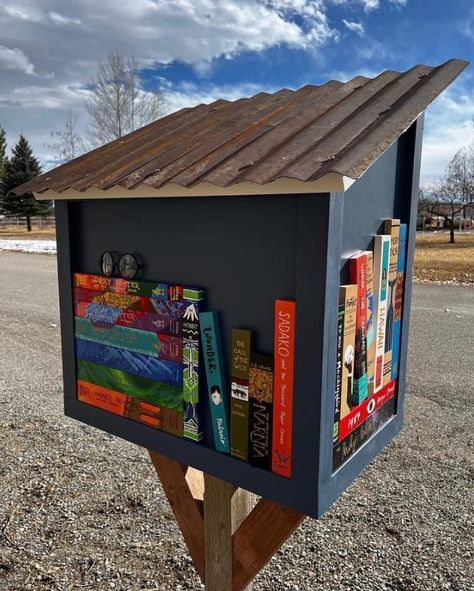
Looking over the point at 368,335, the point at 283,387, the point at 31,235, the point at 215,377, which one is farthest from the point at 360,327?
the point at 31,235

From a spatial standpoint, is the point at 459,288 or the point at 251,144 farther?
the point at 459,288

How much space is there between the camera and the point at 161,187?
43.4 inches

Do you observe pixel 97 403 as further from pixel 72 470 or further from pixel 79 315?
pixel 72 470

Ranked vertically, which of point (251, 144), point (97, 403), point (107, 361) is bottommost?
point (97, 403)

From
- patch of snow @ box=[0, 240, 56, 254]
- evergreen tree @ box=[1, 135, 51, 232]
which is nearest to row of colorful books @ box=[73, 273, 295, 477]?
patch of snow @ box=[0, 240, 56, 254]

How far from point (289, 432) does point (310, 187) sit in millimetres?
542

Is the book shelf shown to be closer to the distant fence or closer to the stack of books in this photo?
the stack of books

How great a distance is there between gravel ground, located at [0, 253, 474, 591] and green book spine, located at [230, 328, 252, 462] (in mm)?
1483

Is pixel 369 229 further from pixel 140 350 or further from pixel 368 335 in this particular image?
pixel 140 350

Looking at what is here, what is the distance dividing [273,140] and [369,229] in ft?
1.06

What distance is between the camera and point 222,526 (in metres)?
1.53

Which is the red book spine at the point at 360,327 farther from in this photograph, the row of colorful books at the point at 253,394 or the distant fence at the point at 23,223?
the distant fence at the point at 23,223

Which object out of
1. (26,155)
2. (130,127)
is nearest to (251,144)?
(130,127)

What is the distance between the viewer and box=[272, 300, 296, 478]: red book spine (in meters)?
1.04
